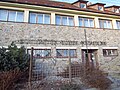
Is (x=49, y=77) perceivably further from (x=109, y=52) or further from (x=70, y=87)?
(x=109, y=52)

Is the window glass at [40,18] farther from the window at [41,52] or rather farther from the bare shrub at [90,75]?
the bare shrub at [90,75]

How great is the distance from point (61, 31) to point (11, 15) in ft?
16.8

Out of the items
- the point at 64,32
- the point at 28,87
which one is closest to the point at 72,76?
the point at 28,87

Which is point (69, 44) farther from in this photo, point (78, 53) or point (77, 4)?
point (77, 4)

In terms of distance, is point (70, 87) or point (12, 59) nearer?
point (70, 87)

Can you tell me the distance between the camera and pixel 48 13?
1331 centimetres

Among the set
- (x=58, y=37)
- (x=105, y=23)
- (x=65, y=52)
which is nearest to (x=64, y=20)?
(x=58, y=37)

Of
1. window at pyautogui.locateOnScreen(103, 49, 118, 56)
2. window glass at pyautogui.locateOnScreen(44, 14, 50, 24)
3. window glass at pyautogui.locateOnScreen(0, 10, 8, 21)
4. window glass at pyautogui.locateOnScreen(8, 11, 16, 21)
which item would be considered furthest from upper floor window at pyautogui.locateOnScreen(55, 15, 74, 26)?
window glass at pyautogui.locateOnScreen(0, 10, 8, 21)

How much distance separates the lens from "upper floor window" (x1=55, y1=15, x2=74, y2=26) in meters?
13.7

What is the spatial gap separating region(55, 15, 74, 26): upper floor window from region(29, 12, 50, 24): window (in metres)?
1.08

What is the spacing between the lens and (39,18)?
43.3 feet

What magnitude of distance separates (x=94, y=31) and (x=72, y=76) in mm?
7946

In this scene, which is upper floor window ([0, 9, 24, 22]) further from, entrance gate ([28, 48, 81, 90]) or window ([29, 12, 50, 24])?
entrance gate ([28, 48, 81, 90])

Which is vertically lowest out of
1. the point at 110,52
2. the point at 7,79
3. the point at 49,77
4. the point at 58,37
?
the point at 49,77
